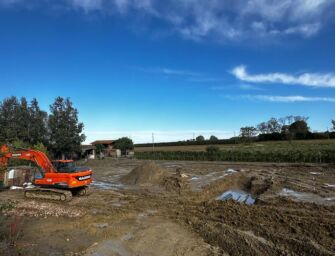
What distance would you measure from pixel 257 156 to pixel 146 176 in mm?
20739

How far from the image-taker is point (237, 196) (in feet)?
46.6

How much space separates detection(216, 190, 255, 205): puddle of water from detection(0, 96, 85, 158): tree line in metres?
31.8

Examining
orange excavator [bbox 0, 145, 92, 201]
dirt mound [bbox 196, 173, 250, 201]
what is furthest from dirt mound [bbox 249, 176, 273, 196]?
orange excavator [bbox 0, 145, 92, 201]

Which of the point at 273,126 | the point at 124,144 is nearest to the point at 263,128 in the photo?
the point at 273,126

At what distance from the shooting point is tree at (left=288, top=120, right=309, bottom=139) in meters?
71.2

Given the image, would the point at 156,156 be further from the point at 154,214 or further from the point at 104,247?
the point at 104,247

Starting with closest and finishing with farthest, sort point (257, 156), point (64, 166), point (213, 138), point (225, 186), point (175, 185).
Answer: point (64, 166)
point (225, 186)
point (175, 185)
point (257, 156)
point (213, 138)

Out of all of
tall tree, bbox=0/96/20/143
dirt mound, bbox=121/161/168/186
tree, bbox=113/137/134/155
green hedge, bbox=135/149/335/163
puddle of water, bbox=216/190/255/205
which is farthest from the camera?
tree, bbox=113/137/134/155

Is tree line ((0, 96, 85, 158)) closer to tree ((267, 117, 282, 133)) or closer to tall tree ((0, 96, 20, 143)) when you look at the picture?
tall tree ((0, 96, 20, 143))

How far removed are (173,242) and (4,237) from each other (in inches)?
170

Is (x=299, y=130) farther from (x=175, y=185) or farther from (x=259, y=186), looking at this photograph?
(x=175, y=185)

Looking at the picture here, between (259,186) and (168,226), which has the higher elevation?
(259,186)

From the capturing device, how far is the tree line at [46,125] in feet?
135

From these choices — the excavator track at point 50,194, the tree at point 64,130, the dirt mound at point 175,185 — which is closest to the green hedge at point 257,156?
the tree at point 64,130
